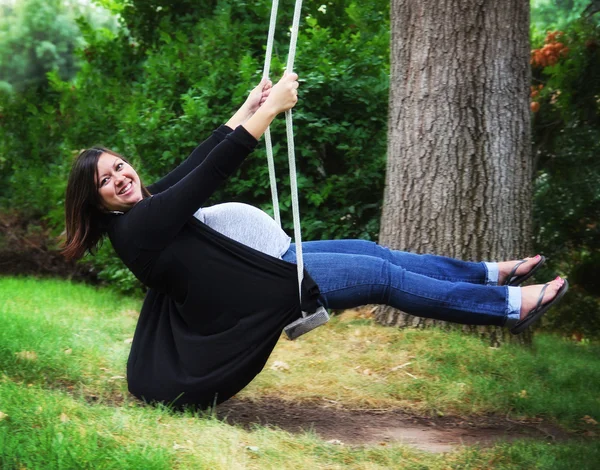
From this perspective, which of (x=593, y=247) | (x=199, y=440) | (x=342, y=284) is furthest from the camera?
(x=593, y=247)

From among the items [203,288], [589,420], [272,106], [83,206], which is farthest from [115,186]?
[589,420]

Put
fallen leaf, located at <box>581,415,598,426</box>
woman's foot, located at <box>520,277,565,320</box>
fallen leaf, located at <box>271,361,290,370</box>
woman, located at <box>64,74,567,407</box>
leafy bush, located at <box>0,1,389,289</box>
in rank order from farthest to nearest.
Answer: leafy bush, located at <box>0,1,389,289</box> → fallen leaf, located at <box>271,361,290,370</box> → fallen leaf, located at <box>581,415,598,426</box> → woman's foot, located at <box>520,277,565,320</box> → woman, located at <box>64,74,567,407</box>

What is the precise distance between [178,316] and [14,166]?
5207 millimetres

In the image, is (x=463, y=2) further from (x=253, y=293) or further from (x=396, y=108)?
(x=253, y=293)

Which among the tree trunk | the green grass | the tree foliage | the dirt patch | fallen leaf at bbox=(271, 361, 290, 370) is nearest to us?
the green grass

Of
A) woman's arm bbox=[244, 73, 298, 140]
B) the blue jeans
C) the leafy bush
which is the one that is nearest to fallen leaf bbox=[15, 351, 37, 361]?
the blue jeans

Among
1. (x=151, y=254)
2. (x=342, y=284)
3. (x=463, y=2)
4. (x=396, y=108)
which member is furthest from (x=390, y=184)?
(x=151, y=254)

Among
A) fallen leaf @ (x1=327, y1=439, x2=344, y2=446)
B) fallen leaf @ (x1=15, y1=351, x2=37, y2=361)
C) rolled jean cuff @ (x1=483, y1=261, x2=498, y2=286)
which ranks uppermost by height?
rolled jean cuff @ (x1=483, y1=261, x2=498, y2=286)

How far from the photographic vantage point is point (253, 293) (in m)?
3.47

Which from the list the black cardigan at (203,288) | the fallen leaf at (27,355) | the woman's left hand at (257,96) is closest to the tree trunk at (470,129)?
the woman's left hand at (257,96)

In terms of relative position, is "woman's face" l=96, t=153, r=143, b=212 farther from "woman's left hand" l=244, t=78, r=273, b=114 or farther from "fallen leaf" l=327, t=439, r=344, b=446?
"fallen leaf" l=327, t=439, r=344, b=446

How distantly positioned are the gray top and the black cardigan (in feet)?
0.42

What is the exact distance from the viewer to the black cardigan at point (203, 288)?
10.8ft

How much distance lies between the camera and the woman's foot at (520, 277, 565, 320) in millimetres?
3518
